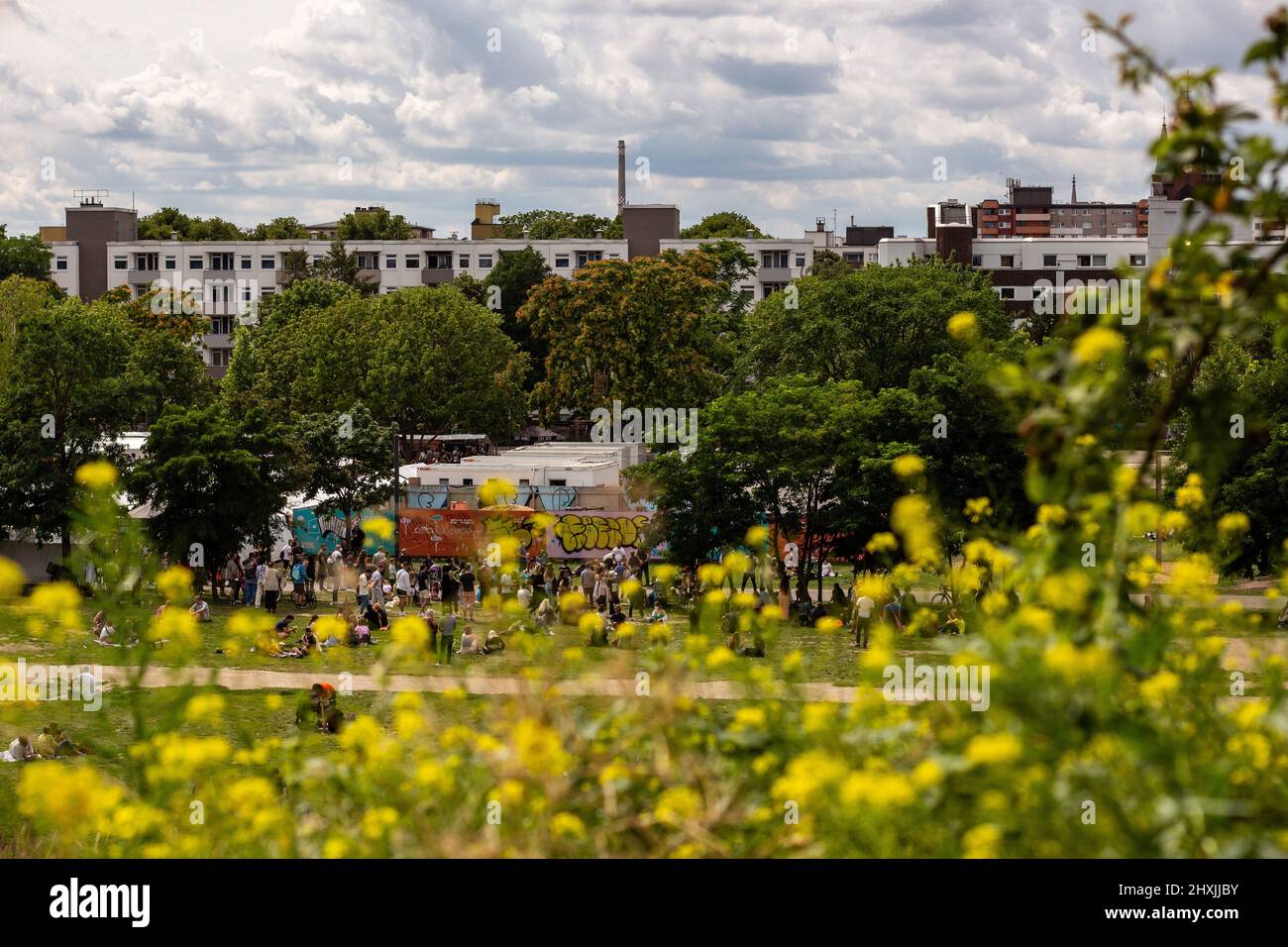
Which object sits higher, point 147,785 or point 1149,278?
point 1149,278

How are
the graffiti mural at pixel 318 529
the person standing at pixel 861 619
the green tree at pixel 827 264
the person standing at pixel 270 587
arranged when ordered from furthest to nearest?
the green tree at pixel 827 264, the graffiti mural at pixel 318 529, the person standing at pixel 270 587, the person standing at pixel 861 619

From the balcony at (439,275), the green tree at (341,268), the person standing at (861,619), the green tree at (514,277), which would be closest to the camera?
the person standing at (861,619)

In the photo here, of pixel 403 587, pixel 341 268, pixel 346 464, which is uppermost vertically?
pixel 341 268

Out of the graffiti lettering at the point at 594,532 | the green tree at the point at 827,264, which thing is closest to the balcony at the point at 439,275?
the green tree at the point at 827,264

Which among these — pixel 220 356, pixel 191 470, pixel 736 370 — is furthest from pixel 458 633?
pixel 220 356

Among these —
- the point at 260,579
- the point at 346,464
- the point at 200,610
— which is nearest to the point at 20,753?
the point at 200,610

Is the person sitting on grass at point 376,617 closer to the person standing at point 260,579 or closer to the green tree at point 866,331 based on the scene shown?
the person standing at point 260,579

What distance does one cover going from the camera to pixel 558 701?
5992 mm

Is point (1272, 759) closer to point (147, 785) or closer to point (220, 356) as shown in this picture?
point (147, 785)

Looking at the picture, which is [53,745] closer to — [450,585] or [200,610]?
[200,610]

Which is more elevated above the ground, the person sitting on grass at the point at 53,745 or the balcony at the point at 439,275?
the balcony at the point at 439,275

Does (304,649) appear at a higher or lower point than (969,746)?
lower

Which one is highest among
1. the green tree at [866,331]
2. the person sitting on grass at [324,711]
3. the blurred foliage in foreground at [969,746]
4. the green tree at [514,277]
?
the green tree at [514,277]
